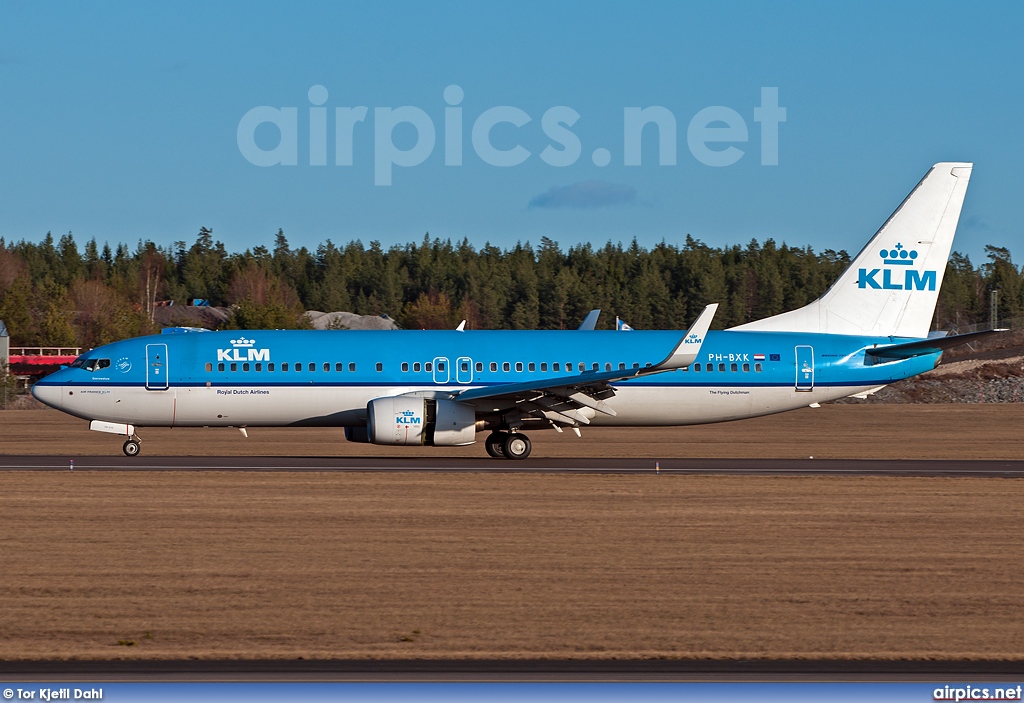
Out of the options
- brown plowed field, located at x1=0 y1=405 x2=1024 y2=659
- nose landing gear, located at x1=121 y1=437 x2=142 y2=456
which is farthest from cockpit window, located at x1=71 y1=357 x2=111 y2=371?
brown plowed field, located at x1=0 y1=405 x2=1024 y2=659

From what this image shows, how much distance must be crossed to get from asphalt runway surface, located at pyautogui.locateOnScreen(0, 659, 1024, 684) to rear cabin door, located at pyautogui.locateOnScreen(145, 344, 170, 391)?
2386cm

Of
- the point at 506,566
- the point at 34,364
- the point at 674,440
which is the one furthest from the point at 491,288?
the point at 506,566

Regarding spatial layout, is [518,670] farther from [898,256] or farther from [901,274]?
[898,256]

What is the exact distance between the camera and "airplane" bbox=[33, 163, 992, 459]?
3409 cm

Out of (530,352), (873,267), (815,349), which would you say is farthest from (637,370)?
(873,267)

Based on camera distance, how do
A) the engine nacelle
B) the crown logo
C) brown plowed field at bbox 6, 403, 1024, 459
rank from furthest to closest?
brown plowed field at bbox 6, 403, 1024, 459 → the crown logo → the engine nacelle

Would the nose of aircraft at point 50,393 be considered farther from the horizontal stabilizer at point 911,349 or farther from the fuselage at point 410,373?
the horizontal stabilizer at point 911,349

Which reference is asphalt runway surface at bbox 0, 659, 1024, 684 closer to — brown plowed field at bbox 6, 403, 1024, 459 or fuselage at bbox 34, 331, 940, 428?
fuselage at bbox 34, 331, 940, 428

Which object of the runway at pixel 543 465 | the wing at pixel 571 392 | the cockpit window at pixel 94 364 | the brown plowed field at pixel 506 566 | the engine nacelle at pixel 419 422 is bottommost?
the brown plowed field at pixel 506 566

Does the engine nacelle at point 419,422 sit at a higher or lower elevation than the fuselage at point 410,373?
lower

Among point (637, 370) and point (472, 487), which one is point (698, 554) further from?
point (637, 370)

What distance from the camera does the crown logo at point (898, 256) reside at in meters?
37.2

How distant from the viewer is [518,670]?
10.7 meters

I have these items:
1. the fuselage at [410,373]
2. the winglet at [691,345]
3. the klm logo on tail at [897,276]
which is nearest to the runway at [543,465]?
the fuselage at [410,373]
